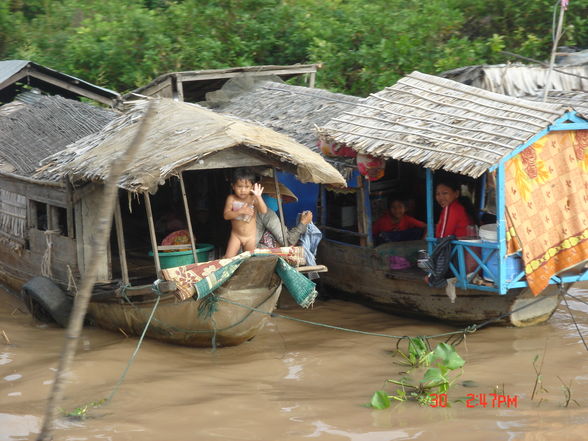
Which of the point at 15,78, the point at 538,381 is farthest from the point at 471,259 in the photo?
the point at 15,78

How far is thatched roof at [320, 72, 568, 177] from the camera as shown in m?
7.03

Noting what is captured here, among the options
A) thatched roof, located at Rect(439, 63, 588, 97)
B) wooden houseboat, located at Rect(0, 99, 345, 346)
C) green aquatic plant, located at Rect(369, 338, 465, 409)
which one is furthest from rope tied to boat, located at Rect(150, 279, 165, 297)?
thatched roof, located at Rect(439, 63, 588, 97)

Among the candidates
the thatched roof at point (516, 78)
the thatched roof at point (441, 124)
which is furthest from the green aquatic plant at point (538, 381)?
the thatched roof at point (516, 78)

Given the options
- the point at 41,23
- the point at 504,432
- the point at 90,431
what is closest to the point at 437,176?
the point at 504,432

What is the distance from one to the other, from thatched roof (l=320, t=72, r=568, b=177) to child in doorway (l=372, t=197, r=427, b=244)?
1.10 meters

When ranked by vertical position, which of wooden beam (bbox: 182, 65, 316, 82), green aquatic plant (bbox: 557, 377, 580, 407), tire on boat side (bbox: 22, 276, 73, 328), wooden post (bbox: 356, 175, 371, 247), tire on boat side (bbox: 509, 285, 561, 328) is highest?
wooden beam (bbox: 182, 65, 316, 82)

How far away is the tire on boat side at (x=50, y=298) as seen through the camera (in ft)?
25.9

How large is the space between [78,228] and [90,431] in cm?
247

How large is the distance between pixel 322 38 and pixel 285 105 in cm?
369

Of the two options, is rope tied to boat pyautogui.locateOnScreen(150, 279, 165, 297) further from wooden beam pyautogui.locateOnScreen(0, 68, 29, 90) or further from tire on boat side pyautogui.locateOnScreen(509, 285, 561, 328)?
wooden beam pyautogui.locateOnScreen(0, 68, 29, 90)

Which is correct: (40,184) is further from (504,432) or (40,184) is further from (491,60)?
(491,60)

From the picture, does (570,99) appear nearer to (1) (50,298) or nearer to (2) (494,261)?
(2) (494,261)

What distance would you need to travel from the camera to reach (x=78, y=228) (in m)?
7.60

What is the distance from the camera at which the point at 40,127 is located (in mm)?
9922
